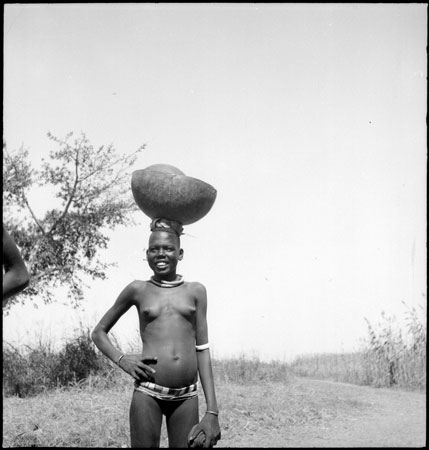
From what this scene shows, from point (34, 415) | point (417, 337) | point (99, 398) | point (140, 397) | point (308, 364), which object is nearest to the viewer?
point (140, 397)

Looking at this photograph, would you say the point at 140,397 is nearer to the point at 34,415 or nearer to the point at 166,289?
the point at 166,289

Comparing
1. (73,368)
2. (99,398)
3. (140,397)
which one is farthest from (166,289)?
(73,368)

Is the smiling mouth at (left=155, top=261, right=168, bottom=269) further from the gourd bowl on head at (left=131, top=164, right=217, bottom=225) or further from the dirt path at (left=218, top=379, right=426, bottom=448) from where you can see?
the dirt path at (left=218, top=379, right=426, bottom=448)

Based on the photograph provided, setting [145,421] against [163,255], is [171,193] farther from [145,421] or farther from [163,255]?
[145,421]

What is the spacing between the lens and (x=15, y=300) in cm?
1258

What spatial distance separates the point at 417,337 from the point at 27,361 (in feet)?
26.5

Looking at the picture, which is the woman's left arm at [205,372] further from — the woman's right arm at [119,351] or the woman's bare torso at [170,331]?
the woman's right arm at [119,351]

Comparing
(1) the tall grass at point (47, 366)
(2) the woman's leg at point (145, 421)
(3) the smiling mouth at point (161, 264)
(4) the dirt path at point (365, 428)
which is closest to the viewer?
(2) the woman's leg at point (145, 421)

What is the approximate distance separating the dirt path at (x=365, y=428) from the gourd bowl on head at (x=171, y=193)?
4.35 metres

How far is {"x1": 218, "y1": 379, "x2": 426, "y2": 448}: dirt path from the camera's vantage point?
716 centimetres

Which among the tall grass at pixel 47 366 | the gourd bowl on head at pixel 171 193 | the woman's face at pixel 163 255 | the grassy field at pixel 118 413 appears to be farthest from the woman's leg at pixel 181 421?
the tall grass at pixel 47 366

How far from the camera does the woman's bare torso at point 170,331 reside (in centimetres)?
325

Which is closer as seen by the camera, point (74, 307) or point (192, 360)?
point (192, 360)

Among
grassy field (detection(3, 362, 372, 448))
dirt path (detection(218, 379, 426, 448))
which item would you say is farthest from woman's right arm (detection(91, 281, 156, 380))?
dirt path (detection(218, 379, 426, 448))
